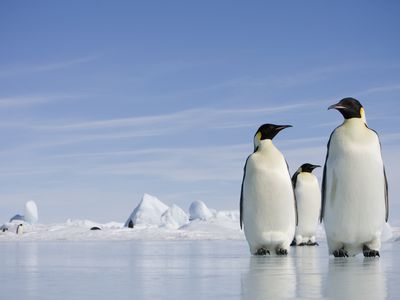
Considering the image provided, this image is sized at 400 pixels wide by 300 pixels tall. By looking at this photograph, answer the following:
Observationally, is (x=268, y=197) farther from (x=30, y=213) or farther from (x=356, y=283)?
(x=30, y=213)

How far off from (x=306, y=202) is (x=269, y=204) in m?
5.22

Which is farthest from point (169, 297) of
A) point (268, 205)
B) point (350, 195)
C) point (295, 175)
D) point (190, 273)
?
point (295, 175)

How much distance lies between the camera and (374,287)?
415 centimetres

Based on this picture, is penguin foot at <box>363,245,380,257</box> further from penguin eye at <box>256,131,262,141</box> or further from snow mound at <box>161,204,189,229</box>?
snow mound at <box>161,204,189,229</box>

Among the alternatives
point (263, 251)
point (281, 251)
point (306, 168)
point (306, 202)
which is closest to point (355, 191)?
point (281, 251)

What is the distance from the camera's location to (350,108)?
7.78m

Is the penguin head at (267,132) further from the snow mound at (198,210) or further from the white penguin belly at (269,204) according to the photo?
the snow mound at (198,210)

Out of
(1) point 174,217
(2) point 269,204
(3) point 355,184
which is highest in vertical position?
(1) point 174,217

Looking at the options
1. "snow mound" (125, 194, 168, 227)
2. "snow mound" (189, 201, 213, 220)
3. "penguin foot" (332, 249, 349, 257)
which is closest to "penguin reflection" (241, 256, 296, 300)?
"penguin foot" (332, 249, 349, 257)

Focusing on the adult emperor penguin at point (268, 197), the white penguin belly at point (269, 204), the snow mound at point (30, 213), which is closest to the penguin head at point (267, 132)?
the adult emperor penguin at point (268, 197)

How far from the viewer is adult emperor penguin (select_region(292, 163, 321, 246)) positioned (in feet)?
45.2

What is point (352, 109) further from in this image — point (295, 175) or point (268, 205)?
point (295, 175)

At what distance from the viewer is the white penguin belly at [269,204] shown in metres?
8.69

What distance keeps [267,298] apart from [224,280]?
124 cm
